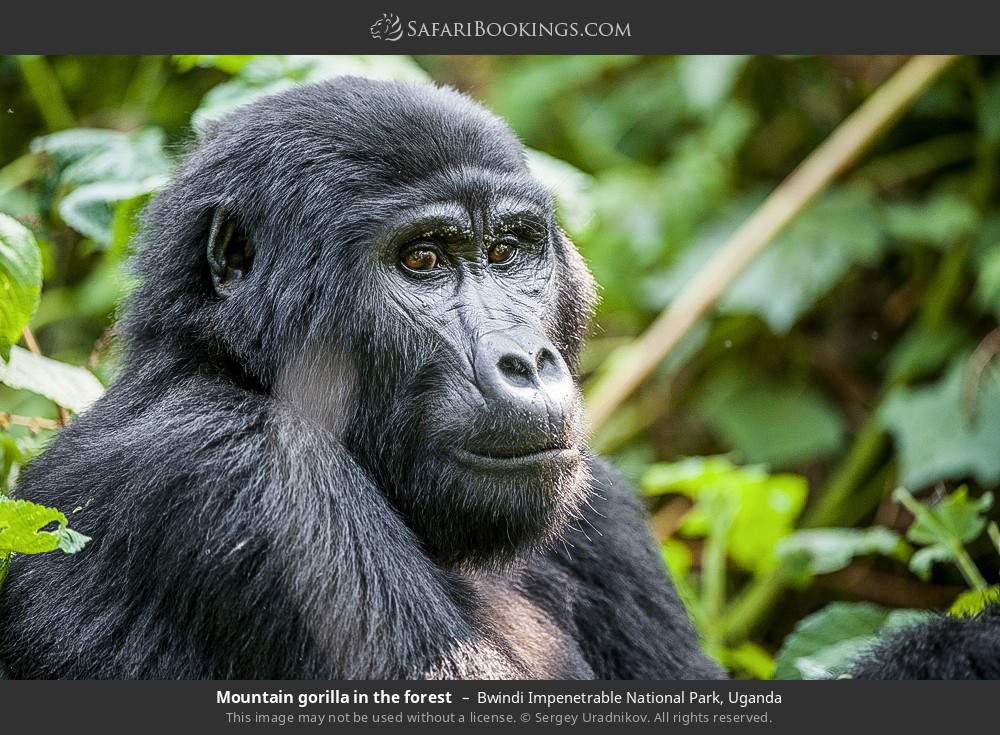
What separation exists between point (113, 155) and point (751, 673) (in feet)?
11.4

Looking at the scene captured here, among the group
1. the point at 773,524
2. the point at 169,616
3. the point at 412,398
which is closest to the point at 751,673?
the point at 773,524

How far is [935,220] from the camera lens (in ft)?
23.9

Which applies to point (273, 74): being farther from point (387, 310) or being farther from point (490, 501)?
point (490, 501)

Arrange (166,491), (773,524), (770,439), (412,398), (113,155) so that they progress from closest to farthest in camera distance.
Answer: (166,491)
(412,398)
(113,155)
(773,524)
(770,439)

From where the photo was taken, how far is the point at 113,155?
504cm

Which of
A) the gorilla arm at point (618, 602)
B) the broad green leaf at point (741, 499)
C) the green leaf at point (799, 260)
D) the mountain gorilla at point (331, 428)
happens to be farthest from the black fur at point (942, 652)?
the green leaf at point (799, 260)

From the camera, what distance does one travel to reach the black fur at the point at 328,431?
10.1 feet

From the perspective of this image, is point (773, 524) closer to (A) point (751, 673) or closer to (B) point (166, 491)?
(A) point (751, 673)

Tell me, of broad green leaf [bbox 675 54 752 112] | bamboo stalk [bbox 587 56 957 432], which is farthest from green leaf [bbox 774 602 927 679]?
broad green leaf [bbox 675 54 752 112]

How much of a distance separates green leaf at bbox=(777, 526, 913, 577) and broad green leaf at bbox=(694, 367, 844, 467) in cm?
224

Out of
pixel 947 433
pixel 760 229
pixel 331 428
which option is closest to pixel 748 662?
pixel 947 433

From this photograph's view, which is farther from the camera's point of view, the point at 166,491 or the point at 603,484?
the point at 603,484
